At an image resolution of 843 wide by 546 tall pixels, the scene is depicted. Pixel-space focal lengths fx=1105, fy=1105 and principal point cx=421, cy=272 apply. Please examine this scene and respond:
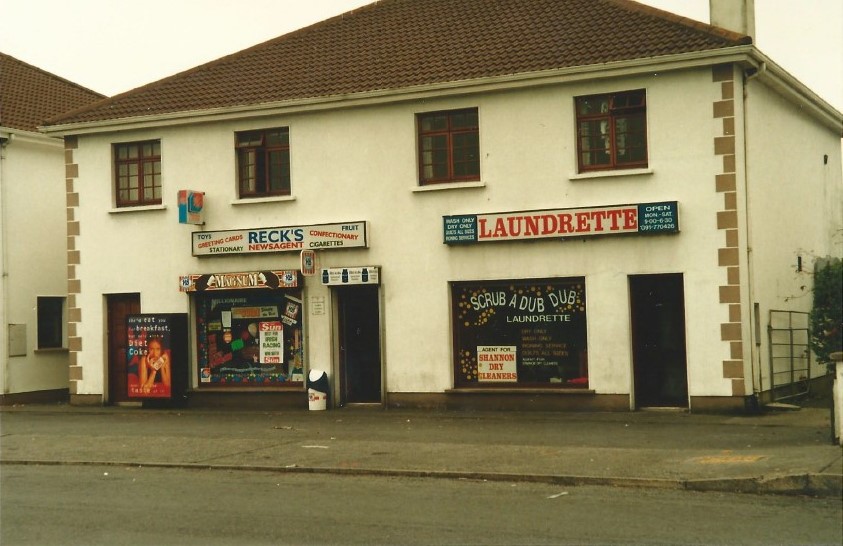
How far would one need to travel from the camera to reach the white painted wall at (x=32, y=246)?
26.4 meters

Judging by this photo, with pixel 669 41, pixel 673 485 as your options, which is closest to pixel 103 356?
pixel 669 41

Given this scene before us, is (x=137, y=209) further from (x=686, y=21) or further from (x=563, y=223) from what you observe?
(x=686, y=21)

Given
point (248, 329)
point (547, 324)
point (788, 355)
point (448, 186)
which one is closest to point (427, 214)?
point (448, 186)

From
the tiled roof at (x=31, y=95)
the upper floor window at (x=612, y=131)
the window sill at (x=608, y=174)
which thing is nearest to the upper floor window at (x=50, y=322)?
the tiled roof at (x=31, y=95)

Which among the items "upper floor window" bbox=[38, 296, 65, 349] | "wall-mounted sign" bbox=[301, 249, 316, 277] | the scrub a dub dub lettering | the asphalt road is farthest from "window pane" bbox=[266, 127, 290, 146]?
the asphalt road

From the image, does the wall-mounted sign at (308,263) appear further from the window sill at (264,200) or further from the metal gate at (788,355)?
the metal gate at (788,355)

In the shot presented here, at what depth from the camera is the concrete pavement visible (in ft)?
39.9

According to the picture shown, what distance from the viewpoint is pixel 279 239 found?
2245 cm

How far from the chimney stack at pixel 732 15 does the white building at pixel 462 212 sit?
14 centimetres

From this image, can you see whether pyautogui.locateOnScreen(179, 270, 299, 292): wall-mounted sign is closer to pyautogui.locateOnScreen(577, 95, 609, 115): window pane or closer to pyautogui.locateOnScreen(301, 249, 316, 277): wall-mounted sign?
pyautogui.locateOnScreen(301, 249, 316, 277): wall-mounted sign

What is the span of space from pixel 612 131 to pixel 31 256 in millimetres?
14980

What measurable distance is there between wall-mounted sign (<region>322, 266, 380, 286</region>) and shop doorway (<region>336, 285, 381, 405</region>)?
37 centimetres

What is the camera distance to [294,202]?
2250 cm

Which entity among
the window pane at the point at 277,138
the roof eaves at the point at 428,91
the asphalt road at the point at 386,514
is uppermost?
the roof eaves at the point at 428,91
